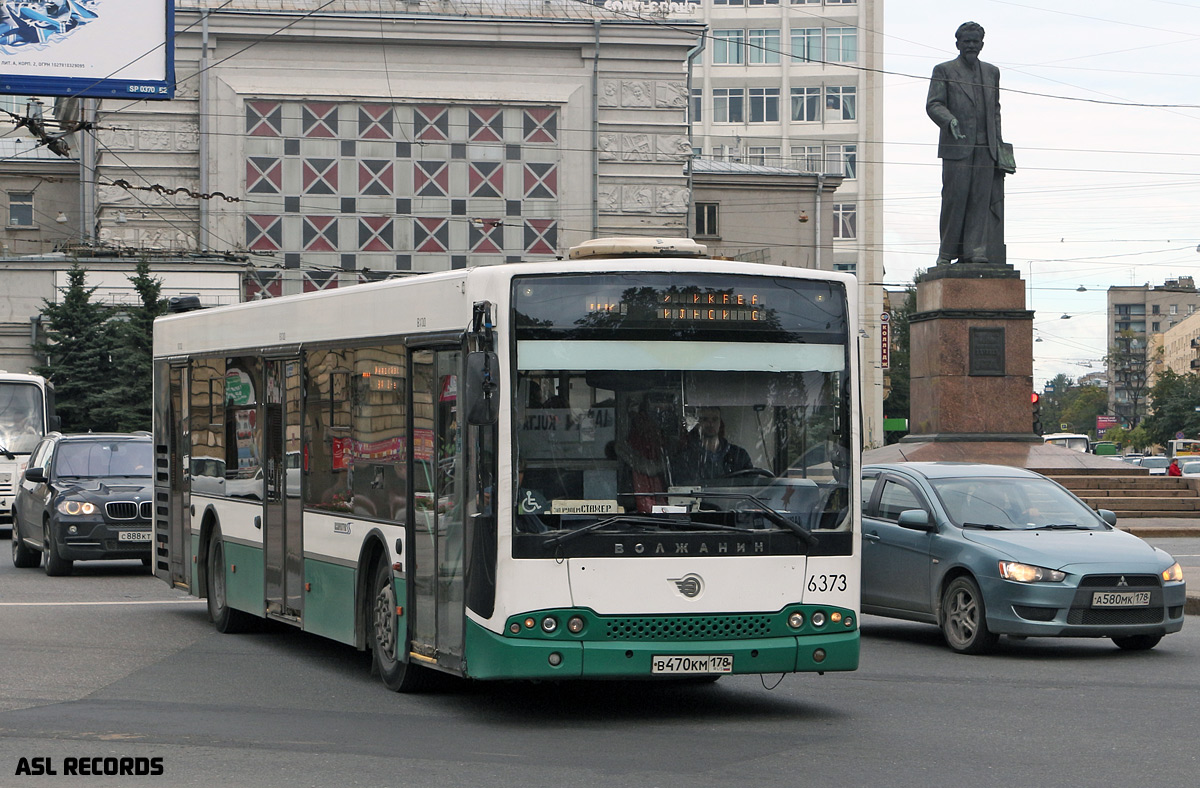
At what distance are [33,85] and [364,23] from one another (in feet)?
88.2

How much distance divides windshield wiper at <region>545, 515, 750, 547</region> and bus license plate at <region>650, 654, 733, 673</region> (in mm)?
705

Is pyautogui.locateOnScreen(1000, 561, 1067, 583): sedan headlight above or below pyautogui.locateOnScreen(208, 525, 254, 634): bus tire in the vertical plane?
above

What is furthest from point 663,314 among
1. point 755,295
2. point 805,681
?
point 805,681

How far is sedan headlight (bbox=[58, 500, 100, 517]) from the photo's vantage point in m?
20.1

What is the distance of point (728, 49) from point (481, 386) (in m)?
83.8

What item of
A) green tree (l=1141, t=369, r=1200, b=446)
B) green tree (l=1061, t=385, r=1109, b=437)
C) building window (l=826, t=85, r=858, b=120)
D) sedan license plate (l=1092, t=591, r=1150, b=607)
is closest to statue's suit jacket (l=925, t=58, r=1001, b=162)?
sedan license plate (l=1092, t=591, r=1150, b=607)

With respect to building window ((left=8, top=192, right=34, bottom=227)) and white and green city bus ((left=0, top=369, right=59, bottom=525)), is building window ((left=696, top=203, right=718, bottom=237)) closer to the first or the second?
building window ((left=8, top=192, right=34, bottom=227))

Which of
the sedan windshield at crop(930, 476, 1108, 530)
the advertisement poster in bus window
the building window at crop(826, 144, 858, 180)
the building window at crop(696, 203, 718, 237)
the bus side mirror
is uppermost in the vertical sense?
the building window at crop(826, 144, 858, 180)

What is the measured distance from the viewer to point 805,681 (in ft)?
38.0

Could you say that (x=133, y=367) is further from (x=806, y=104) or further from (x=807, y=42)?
(x=807, y=42)

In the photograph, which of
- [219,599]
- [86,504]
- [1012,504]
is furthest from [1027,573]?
[86,504]

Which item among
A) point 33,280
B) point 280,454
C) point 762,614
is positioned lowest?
point 762,614

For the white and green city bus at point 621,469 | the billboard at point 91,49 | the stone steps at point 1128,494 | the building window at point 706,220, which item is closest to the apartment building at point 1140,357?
the building window at point 706,220

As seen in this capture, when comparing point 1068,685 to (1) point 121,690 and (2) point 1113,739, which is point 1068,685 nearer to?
(2) point 1113,739
